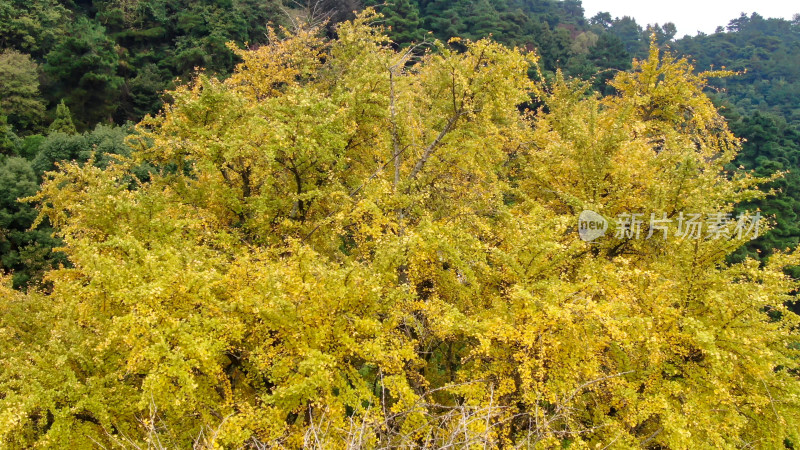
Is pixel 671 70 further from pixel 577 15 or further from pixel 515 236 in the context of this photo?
pixel 577 15

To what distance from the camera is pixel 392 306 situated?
7.60 m

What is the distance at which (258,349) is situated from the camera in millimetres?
6531

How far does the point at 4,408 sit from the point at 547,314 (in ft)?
26.0
